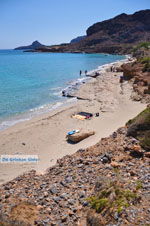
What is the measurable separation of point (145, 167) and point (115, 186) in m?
1.80

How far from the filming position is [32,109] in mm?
23484

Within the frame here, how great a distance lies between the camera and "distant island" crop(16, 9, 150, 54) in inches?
5827

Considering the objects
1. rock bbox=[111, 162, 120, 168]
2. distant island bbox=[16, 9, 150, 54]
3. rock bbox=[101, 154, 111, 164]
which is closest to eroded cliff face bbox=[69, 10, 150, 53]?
distant island bbox=[16, 9, 150, 54]

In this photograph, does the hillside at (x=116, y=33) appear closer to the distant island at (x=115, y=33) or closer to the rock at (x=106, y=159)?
the distant island at (x=115, y=33)

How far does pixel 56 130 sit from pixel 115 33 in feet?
526

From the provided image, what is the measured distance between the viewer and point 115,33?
16338 cm

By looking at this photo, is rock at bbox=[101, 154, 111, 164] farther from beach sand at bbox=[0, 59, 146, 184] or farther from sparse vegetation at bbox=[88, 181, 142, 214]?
beach sand at bbox=[0, 59, 146, 184]

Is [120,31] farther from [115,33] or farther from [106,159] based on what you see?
[106,159]

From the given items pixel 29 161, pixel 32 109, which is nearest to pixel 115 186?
pixel 29 161

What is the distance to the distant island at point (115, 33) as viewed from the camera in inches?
5827

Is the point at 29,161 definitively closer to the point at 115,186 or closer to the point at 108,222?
the point at 115,186

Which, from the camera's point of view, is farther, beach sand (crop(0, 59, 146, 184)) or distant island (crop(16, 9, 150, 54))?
distant island (crop(16, 9, 150, 54))

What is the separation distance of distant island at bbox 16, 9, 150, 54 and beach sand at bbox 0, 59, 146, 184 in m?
118

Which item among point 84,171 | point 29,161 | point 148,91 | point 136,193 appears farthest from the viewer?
point 148,91
